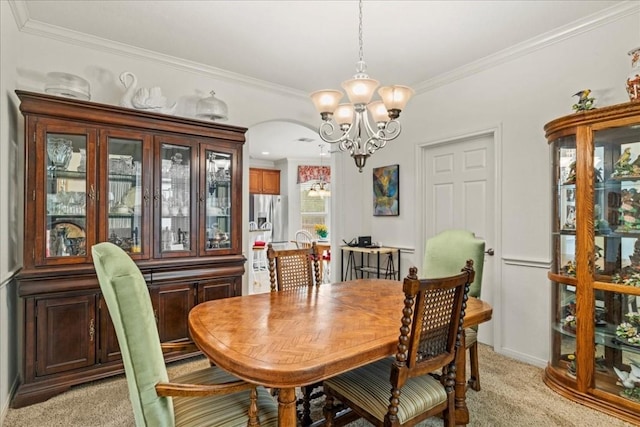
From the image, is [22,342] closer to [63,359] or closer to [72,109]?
[63,359]

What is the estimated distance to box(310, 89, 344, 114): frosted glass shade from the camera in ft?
7.10

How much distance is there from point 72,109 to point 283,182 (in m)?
5.95

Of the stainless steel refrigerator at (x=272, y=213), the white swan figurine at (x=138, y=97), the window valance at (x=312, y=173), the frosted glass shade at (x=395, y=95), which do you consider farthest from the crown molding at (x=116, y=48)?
the window valance at (x=312, y=173)

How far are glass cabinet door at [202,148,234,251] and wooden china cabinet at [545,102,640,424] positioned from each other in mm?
2684

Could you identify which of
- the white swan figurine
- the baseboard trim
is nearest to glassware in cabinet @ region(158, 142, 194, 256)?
the white swan figurine

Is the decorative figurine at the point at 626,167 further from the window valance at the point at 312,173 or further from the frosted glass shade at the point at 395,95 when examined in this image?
the window valance at the point at 312,173

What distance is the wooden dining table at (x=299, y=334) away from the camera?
4.11 feet

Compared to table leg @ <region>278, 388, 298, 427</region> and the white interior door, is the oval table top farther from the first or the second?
the white interior door

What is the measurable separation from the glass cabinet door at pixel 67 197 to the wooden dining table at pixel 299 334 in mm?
1272

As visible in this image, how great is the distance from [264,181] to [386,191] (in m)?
4.36

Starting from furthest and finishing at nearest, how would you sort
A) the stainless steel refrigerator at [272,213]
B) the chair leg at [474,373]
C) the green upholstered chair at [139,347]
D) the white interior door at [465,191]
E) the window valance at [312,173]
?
the window valance at [312,173] → the stainless steel refrigerator at [272,213] → the white interior door at [465,191] → the chair leg at [474,373] → the green upholstered chair at [139,347]

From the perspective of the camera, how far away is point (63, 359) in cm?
246

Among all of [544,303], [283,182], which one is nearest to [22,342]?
[544,303]

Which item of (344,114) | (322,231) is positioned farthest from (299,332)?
A: (322,231)
